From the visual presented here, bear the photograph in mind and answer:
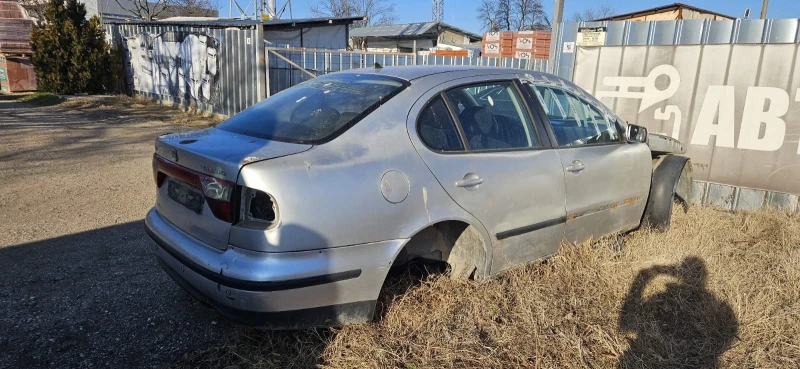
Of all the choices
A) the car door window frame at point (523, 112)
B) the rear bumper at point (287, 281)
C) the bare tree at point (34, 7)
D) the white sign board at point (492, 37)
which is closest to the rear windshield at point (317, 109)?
the car door window frame at point (523, 112)

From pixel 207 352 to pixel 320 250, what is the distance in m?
1.01

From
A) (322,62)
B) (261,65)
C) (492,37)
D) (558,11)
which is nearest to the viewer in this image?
(558,11)

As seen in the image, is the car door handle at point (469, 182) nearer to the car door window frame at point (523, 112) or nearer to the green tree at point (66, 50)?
the car door window frame at point (523, 112)

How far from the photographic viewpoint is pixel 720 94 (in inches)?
249

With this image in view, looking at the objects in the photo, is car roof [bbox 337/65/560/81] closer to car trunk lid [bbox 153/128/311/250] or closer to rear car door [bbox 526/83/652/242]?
rear car door [bbox 526/83/652/242]

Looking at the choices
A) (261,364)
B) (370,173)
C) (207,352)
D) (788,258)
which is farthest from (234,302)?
(788,258)

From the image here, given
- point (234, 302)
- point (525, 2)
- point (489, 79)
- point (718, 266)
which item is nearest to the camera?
point (234, 302)

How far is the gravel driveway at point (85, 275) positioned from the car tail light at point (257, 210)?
0.99 m

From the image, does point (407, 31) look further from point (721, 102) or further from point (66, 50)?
point (721, 102)

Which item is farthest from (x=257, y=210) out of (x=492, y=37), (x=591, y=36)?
(x=492, y=37)

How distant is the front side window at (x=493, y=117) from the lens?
3182 mm

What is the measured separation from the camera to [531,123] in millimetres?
3500

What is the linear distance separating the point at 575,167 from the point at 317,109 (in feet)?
5.90

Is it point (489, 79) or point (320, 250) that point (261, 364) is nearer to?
point (320, 250)
